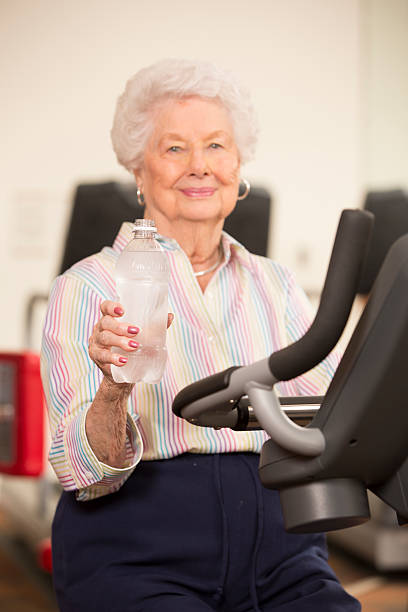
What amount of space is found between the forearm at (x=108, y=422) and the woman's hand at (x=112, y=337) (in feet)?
0.24

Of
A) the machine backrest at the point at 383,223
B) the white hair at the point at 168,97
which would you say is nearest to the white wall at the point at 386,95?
the machine backrest at the point at 383,223

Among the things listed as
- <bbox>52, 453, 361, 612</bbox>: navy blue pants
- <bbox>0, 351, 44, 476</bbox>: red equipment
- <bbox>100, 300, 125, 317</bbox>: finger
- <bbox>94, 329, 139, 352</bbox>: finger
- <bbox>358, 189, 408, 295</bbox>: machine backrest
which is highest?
<bbox>100, 300, 125, 317</bbox>: finger

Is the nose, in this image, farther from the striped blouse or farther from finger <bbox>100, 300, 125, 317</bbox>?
finger <bbox>100, 300, 125, 317</bbox>

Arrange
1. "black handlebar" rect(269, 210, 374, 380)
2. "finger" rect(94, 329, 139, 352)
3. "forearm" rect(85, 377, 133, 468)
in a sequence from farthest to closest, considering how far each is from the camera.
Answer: "forearm" rect(85, 377, 133, 468)
"finger" rect(94, 329, 139, 352)
"black handlebar" rect(269, 210, 374, 380)

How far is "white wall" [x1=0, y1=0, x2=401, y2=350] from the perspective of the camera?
10.2 ft

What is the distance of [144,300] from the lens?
111 centimetres

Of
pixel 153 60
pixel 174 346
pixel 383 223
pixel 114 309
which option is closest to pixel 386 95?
pixel 383 223

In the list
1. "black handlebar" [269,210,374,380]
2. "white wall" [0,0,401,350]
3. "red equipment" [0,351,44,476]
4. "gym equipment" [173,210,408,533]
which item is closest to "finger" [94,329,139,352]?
"gym equipment" [173,210,408,533]

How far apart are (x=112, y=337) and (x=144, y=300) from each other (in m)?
0.15

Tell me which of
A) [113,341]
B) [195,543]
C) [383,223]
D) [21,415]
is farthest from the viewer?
[383,223]

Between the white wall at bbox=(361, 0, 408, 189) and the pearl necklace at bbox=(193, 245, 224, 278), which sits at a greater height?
the white wall at bbox=(361, 0, 408, 189)

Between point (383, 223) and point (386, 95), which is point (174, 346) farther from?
point (386, 95)

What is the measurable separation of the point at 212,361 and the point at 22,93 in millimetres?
2381

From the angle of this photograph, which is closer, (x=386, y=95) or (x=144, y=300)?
(x=144, y=300)
